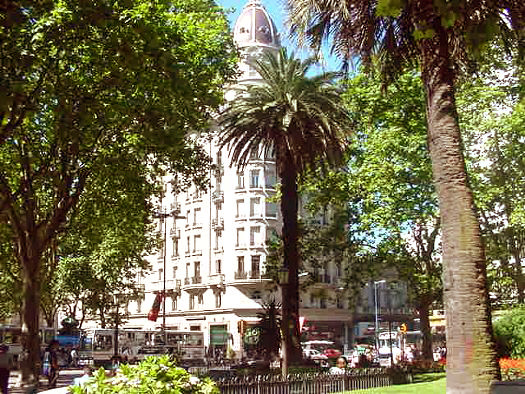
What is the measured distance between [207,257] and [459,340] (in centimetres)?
5377

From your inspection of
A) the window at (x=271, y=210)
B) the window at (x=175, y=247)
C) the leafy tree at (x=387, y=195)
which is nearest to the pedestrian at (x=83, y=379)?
the leafy tree at (x=387, y=195)

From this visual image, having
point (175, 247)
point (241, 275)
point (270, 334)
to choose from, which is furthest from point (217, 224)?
point (270, 334)

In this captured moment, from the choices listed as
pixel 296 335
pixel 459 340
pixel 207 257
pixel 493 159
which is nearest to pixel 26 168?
pixel 296 335

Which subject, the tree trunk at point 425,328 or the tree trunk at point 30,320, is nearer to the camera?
the tree trunk at point 30,320

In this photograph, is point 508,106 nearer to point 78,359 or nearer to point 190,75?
point 190,75

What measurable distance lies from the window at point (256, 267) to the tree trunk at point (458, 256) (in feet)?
158

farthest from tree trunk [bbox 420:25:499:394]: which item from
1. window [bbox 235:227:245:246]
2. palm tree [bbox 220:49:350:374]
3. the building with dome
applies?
window [bbox 235:227:245:246]

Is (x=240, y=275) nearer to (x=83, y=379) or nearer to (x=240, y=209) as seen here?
(x=240, y=209)

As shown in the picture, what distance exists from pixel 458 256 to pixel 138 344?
43.3 metres

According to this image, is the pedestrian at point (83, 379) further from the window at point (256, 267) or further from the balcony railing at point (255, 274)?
the window at point (256, 267)

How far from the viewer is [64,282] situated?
143 feet

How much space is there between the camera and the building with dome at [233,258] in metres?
56.2

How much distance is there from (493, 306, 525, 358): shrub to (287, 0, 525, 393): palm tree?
446 inches

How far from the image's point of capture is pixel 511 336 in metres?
19.2
